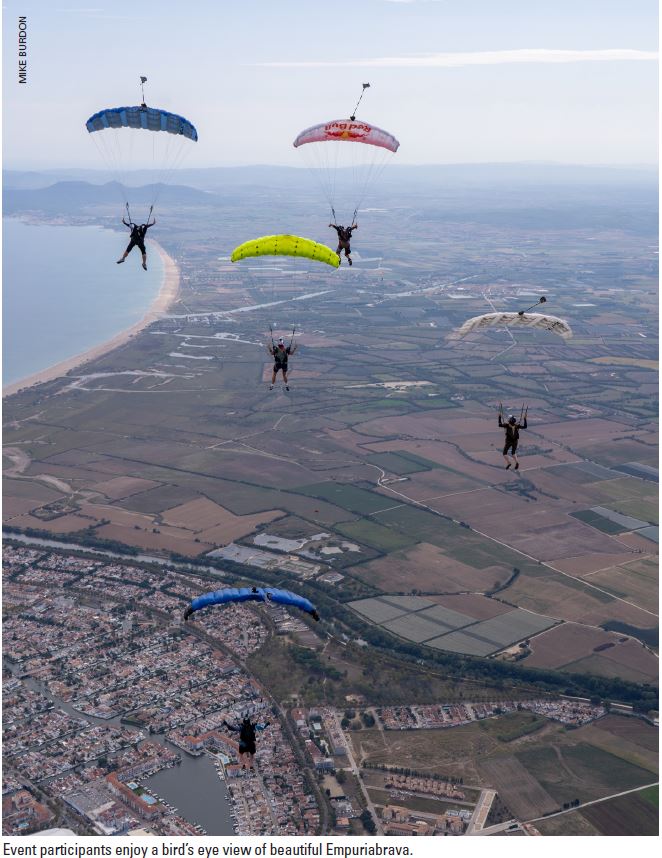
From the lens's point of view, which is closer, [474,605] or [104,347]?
[474,605]

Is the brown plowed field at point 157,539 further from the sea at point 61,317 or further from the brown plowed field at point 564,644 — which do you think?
Answer: the sea at point 61,317

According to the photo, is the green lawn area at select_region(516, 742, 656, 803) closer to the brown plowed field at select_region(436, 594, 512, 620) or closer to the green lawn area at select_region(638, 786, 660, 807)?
the green lawn area at select_region(638, 786, 660, 807)

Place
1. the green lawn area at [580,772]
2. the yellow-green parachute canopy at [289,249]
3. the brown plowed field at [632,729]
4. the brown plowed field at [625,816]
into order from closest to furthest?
the yellow-green parachute canopy at [289,249] < the brown plowed field at [625,816] < the green lawn area at [580,772] < the brown plowed field at [632,729]

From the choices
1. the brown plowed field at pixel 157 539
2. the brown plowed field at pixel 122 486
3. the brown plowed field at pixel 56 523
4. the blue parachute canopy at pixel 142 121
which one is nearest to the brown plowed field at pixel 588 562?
the brown plowed field at pixel 157 539

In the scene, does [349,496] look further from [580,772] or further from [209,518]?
[580,772]

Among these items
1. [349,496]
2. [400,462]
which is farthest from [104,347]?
[349,496]

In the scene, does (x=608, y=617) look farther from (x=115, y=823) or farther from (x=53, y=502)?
(x=53, y=502)

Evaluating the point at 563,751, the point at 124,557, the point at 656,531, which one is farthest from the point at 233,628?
the point at 656,531
